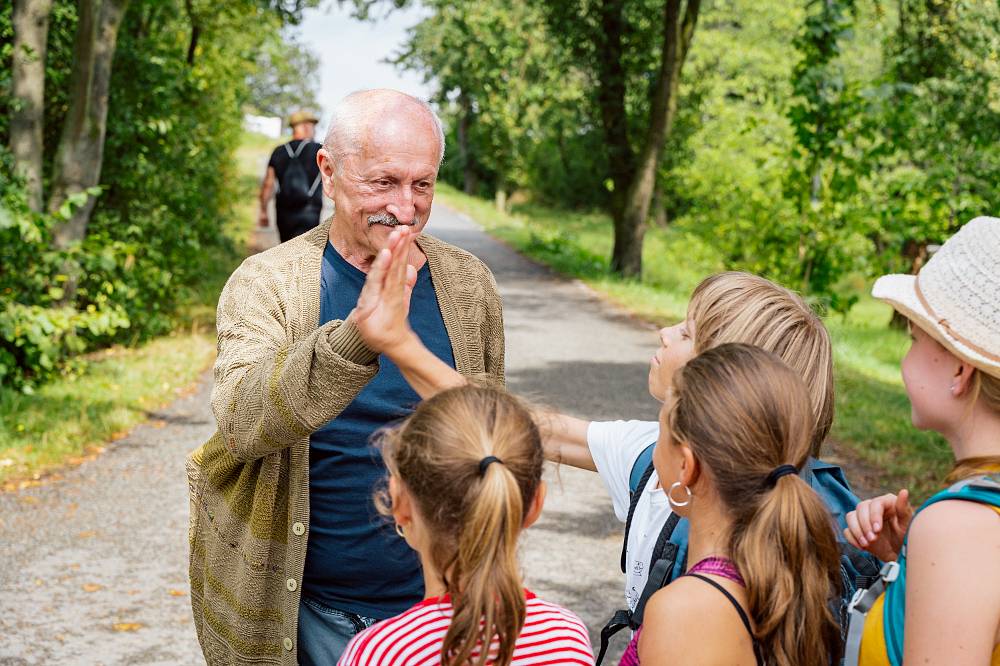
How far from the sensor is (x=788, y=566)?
6.03 feet

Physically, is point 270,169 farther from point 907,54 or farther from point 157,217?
point 907,54

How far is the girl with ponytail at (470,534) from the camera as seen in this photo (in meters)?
1.69

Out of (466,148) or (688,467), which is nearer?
(688,467)

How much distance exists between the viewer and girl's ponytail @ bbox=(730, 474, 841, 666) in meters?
1.82

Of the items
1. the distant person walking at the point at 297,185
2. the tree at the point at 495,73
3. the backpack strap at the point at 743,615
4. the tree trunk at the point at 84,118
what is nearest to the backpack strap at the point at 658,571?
the backpack strap at the point at 743,615

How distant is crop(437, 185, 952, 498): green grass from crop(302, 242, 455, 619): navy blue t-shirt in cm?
481

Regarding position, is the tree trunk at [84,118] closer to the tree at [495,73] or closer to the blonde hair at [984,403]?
the blonde hair at [984,403]

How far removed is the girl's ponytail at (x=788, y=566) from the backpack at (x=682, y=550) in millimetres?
202

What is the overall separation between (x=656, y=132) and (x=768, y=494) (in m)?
14.5

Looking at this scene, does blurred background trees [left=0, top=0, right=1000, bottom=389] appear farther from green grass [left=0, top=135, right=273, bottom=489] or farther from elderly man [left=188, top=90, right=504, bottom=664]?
elderly man [left=188, top=90, right=504, bottom=664]

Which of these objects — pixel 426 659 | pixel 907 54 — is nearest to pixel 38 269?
pixel 426 659

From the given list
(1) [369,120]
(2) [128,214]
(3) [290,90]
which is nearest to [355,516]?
(1) [369,120]

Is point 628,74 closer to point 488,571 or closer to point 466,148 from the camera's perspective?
point 488,571

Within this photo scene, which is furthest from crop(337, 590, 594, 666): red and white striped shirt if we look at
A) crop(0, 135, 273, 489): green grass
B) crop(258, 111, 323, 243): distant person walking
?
crop(258, 111, 323, 243): distant person walking
